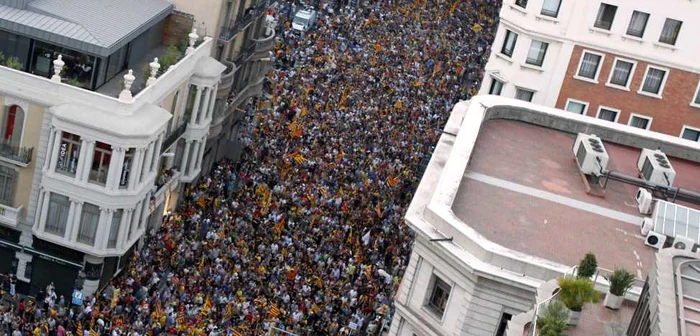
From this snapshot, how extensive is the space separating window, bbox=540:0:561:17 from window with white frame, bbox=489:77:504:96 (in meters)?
4.99

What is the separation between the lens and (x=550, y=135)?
207ft

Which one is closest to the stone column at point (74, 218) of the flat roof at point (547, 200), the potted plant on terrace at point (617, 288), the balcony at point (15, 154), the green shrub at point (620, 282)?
the balcony at point (15, 154)

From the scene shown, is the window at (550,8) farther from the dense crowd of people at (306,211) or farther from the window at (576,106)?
the dense crowd of people at (306,211)

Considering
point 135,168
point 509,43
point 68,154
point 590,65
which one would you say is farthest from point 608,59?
point 68,154

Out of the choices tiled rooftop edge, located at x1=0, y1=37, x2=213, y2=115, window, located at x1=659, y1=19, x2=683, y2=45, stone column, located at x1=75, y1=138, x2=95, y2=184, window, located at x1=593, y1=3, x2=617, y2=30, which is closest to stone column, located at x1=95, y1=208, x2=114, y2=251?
stone column, located at x1=75, y1=138, x2=95, y2=184

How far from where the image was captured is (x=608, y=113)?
74062 millimetres

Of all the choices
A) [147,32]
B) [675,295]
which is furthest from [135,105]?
[675,295]

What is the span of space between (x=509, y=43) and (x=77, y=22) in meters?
24.2

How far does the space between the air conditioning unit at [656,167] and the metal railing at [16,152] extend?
95.0ft

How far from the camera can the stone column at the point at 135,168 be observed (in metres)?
63.8

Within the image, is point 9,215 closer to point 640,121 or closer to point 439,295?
point 439,295

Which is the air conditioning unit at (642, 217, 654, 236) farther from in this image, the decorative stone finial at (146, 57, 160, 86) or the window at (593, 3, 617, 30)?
the decorative stone finial at (146, 57, 160, 86)

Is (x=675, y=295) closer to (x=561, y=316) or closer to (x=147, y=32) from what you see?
(x=561, y=316)

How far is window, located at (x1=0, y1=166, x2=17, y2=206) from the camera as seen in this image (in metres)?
64.8
